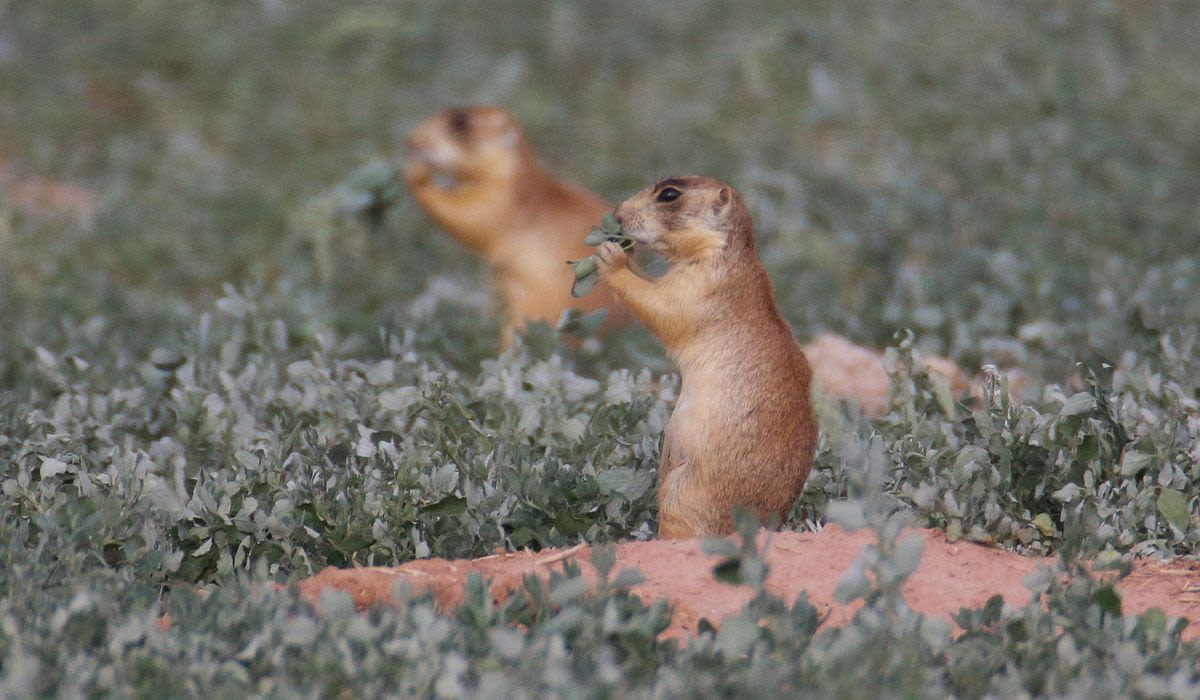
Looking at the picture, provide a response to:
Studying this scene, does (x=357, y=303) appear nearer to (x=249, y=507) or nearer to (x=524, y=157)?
(x=524, y=157)

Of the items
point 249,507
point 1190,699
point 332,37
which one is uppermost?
point 1190,699

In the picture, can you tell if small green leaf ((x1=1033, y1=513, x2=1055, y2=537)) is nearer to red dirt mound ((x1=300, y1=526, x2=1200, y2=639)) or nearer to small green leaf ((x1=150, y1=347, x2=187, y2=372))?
red dirt mound ((x1=300, y1=526, x2=1200, y2=639))

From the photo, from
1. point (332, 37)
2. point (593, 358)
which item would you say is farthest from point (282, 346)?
point (332, 37)

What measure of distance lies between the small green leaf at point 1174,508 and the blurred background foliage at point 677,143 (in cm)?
155

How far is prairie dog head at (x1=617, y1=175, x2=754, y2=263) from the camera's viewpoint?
4352mm

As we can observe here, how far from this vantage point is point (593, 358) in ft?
20.7

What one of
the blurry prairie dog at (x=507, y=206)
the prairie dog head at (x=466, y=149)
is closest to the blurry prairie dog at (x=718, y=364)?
the blurry prairie dog at (x=507, y=206)

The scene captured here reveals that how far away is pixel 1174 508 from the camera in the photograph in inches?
165

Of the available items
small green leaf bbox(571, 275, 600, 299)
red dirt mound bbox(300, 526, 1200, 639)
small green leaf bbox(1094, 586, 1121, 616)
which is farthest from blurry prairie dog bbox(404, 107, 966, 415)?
small green leaf bbox(1094, 586, 1121, 616)

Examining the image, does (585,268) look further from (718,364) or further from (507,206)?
(507,206)

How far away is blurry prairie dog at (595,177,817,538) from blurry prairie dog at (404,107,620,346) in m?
2.24

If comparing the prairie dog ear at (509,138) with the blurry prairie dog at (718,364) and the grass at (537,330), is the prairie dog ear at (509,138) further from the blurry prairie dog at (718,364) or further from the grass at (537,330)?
the blurry prairie dog at (718,364)

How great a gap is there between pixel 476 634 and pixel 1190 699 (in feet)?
4.77

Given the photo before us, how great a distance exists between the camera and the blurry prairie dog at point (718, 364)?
4.02 metres
